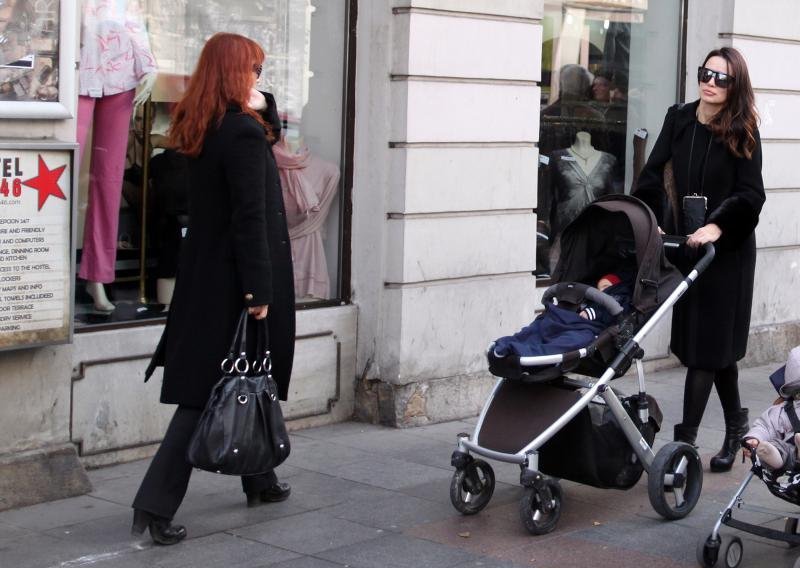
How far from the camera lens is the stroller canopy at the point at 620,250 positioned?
6.06m

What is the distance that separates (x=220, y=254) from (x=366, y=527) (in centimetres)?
133

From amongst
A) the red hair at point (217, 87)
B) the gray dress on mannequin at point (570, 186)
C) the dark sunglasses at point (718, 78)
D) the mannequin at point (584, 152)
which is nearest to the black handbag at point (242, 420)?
the red hair at point (217, 87)

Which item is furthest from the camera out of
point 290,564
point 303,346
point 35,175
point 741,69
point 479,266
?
point 479,266

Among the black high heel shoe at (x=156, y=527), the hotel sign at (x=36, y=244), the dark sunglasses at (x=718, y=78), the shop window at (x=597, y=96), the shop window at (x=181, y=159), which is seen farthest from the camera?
the shop window at (x=597, y=96)

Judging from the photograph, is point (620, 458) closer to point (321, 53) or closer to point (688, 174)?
point (688, 174)

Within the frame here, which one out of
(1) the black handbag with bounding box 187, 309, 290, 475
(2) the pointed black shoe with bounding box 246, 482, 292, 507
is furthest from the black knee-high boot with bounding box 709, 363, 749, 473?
(1) the black handbag with bounding box 187, 309, 290, 475

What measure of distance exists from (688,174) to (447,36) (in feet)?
6.00

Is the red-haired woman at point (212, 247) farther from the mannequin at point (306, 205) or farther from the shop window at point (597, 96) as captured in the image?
the shop window at point (597, 96)

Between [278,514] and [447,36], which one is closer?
[278,514]

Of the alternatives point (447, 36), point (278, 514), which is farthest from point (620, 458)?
point (447, 36)

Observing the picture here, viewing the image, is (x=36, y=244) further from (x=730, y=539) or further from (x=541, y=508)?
(x=730, y=539)

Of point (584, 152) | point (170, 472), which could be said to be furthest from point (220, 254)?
point (584, 152)

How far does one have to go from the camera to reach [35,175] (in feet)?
19.7

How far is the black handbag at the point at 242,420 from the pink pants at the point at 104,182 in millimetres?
1718
